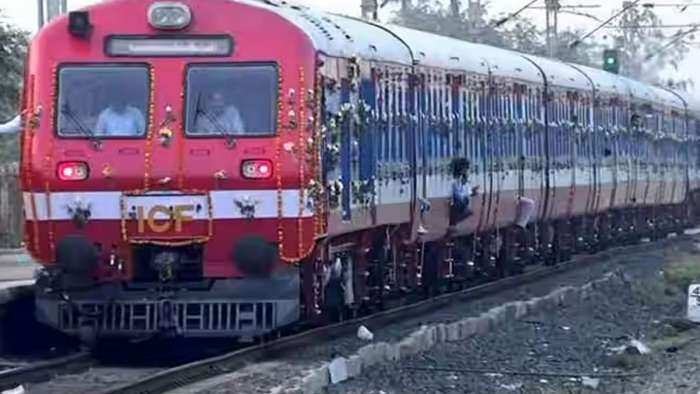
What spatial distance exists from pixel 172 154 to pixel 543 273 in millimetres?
13386

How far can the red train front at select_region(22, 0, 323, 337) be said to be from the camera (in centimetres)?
1609

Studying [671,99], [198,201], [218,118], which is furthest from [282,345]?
[671,99]

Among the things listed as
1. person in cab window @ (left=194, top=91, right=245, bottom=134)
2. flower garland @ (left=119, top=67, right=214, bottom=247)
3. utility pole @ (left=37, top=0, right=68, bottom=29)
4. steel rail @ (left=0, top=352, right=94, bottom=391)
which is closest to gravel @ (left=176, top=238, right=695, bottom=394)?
flower garland @ (left=119, top=67, right=214, bottom=247)

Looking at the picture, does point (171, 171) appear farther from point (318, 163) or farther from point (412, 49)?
point (412, 49)

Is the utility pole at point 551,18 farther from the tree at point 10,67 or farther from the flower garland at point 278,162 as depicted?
the flower garland at point 278,162

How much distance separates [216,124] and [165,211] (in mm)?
823

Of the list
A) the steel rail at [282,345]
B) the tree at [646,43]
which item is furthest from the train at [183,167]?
the tree at [646,43]

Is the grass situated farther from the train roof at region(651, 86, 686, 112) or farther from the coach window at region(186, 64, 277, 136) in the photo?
the coach window at region(186, 64, 277, 136)

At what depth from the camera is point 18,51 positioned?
117 feet

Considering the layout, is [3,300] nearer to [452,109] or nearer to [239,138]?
[239,138]

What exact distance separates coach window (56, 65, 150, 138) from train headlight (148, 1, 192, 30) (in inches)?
15.8

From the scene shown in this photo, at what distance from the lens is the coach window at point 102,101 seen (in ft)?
53.4

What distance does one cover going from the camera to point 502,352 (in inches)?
718

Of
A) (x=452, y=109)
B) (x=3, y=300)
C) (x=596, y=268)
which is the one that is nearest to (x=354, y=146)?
(x=3, y=300)
